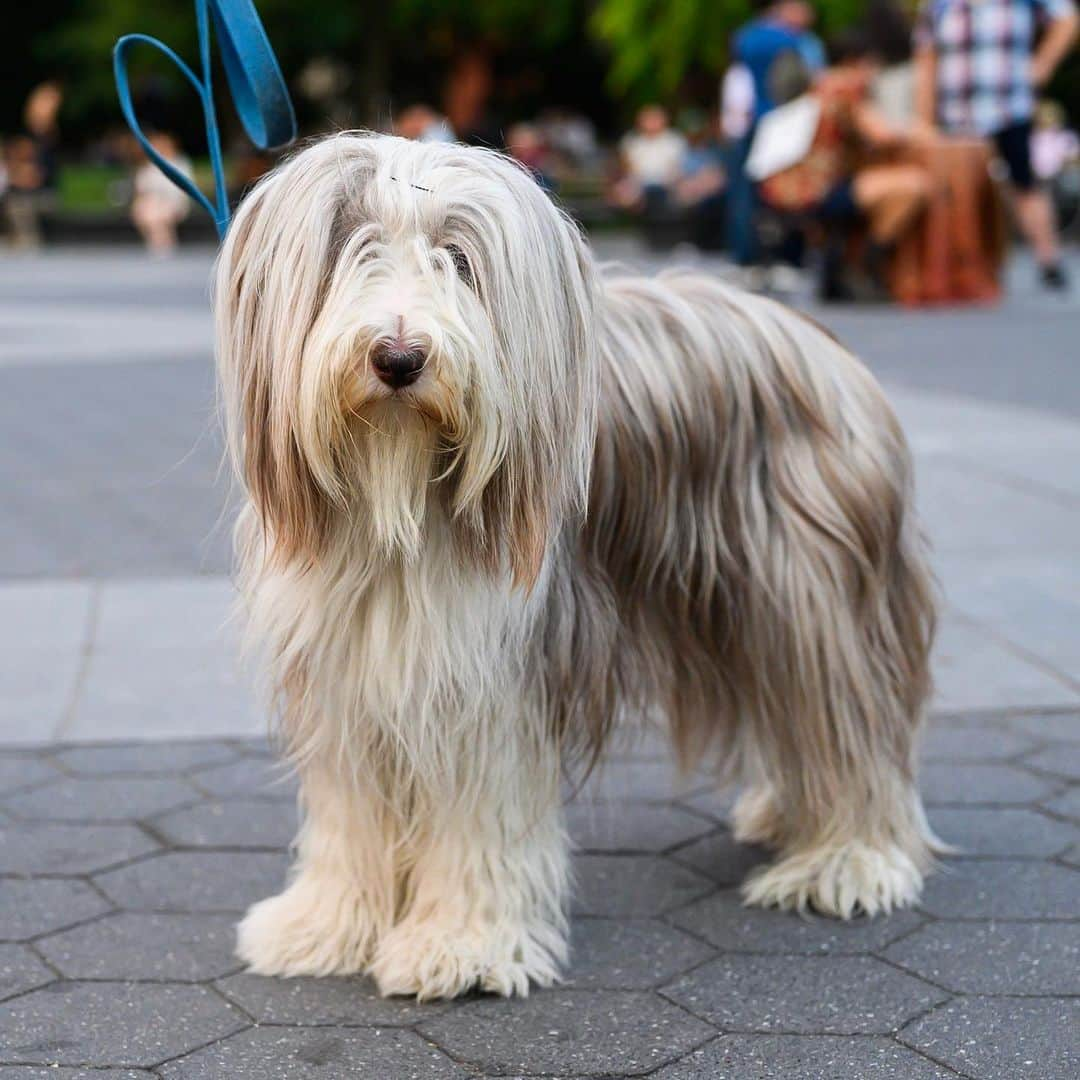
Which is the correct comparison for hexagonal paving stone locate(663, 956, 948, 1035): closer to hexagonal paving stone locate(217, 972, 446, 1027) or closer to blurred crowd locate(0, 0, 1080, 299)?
hexagonal paving stone locate(217, 972, 446, 1027)

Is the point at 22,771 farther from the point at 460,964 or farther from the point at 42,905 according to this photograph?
the point at 460,964

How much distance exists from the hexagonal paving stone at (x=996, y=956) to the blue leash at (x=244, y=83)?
1929 millimetres

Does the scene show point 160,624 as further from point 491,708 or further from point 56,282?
point 56,282

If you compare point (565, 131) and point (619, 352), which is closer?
point (619, 352)

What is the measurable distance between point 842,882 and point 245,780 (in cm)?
155

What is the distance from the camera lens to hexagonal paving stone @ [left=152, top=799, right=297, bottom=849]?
401 centimetres

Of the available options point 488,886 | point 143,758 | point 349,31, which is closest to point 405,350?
point 488,886

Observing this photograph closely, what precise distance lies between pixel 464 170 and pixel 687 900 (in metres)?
1.63

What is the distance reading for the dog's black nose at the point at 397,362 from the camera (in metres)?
2.70

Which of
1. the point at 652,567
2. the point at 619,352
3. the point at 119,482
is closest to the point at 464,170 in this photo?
the point at 619,352

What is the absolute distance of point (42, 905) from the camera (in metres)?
3.64

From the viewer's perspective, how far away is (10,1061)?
2.99 metres

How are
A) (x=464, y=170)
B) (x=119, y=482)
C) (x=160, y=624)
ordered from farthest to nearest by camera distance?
(x=119, y=482)
(x=160, y=624)
(x=464, y=170)

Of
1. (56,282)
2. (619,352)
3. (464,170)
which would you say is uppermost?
(464,170)
